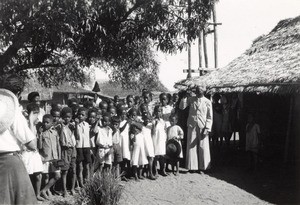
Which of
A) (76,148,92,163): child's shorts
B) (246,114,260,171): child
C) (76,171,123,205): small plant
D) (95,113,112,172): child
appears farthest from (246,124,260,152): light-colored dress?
(76,171,123,205): small plant

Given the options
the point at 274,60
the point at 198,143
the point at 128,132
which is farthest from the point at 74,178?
the point at 274,60

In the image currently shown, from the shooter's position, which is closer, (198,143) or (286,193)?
(286,193)

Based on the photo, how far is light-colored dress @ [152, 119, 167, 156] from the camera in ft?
24.5

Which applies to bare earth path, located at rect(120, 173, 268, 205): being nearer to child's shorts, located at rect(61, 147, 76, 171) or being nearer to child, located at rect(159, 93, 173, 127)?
child's shorts, located at rect(61, 147, 76, 171)

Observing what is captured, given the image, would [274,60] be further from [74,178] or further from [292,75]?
[74,178]

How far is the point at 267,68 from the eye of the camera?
921cm

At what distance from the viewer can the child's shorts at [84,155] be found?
635 cm

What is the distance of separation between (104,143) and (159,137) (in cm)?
132

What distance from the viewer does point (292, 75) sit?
767 centimetres

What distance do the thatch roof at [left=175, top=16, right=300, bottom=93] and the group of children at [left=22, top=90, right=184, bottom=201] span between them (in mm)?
2155

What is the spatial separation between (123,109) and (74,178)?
1.66 metres

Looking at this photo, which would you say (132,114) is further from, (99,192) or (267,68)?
(267,68)

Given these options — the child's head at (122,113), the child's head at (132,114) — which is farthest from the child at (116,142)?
the child's head at (132,114)

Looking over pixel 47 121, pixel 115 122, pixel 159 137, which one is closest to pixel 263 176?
pixel 159 137
